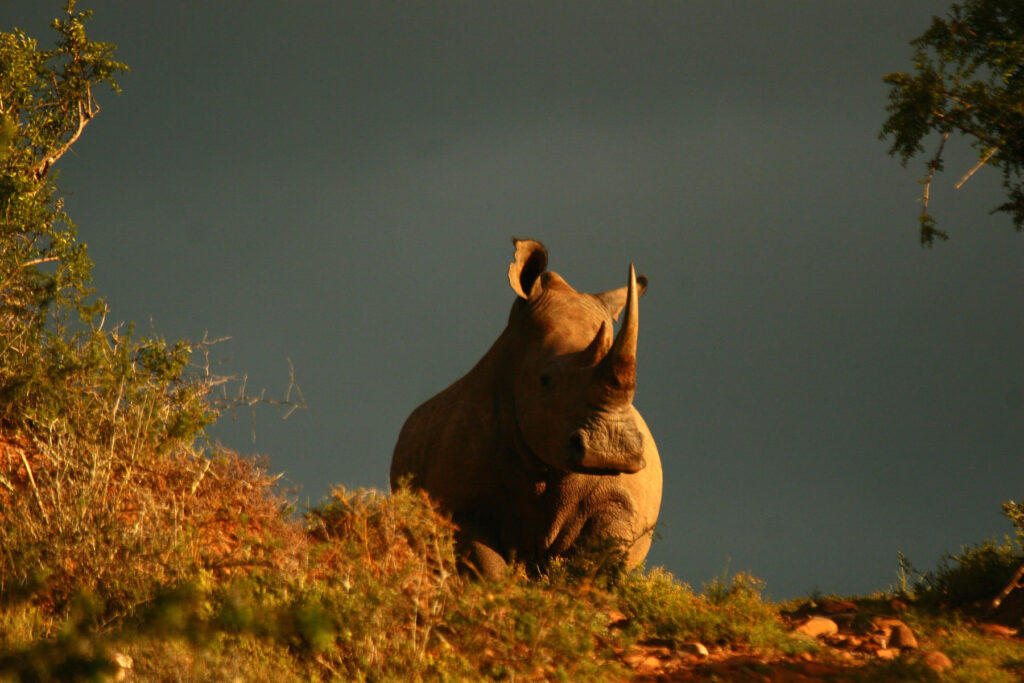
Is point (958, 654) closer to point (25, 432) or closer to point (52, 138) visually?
point (25, 432)

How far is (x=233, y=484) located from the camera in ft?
25.1

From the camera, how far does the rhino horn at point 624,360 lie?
8.10 metres

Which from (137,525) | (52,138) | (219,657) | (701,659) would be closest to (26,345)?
(52,138)

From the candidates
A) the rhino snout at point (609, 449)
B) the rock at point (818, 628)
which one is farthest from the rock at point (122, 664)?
the rock at point (818, 628)

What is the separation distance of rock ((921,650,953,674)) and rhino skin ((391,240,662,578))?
7.60 ft

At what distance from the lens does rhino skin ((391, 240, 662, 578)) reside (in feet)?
26.8

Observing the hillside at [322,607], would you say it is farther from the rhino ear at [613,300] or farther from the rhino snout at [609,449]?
the rhino ear at [613,300]

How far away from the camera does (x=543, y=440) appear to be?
877 centimetres

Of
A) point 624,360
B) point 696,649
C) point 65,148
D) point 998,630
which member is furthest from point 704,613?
point 65,148

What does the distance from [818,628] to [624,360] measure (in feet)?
7.91

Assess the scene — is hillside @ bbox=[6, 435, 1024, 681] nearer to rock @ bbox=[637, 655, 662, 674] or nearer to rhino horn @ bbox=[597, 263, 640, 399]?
rock @ bbox=[637, 655, 662, 674]

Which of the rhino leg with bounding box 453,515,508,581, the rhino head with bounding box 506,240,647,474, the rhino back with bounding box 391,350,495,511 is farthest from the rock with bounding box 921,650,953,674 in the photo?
the rhino back with bounding box 391,350,495,511

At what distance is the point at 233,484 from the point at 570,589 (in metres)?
2.45

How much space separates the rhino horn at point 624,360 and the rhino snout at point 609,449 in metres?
0.32
